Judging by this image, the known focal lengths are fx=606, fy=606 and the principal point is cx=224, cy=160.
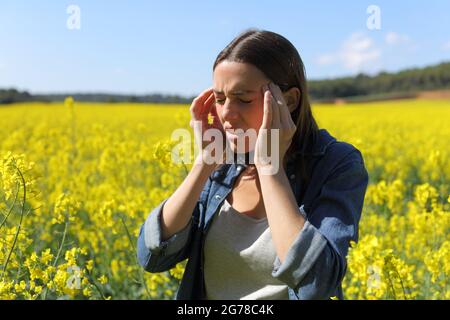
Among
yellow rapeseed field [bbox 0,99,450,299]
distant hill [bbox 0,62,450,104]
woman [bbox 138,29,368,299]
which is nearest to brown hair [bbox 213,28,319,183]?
woman [bbox 138,29,368,299]

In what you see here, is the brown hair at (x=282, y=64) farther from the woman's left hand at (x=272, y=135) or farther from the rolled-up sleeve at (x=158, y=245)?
the rolled-up sleeve at (x=158, y=245)

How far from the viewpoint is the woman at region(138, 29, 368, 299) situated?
4.22 feet

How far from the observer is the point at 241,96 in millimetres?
1364

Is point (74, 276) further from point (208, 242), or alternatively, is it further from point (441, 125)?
point (441, 125)

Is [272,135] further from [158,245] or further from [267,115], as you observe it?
[158,245]

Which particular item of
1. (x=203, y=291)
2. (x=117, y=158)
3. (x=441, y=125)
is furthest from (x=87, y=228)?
(x=441, y=125)

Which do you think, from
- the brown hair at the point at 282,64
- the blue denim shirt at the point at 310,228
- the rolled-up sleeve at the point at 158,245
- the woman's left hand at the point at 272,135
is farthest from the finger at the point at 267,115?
the rolled-up sleeve at the point at 158,245

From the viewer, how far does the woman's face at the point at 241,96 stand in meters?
1.36

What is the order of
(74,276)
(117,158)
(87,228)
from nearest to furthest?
(74,276) < (87,228) < (117,158)

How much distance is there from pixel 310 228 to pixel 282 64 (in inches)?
15.2

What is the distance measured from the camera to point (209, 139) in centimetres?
150

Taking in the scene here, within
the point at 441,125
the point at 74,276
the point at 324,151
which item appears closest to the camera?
the point at 324,151

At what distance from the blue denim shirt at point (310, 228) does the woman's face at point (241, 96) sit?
0.19 m
